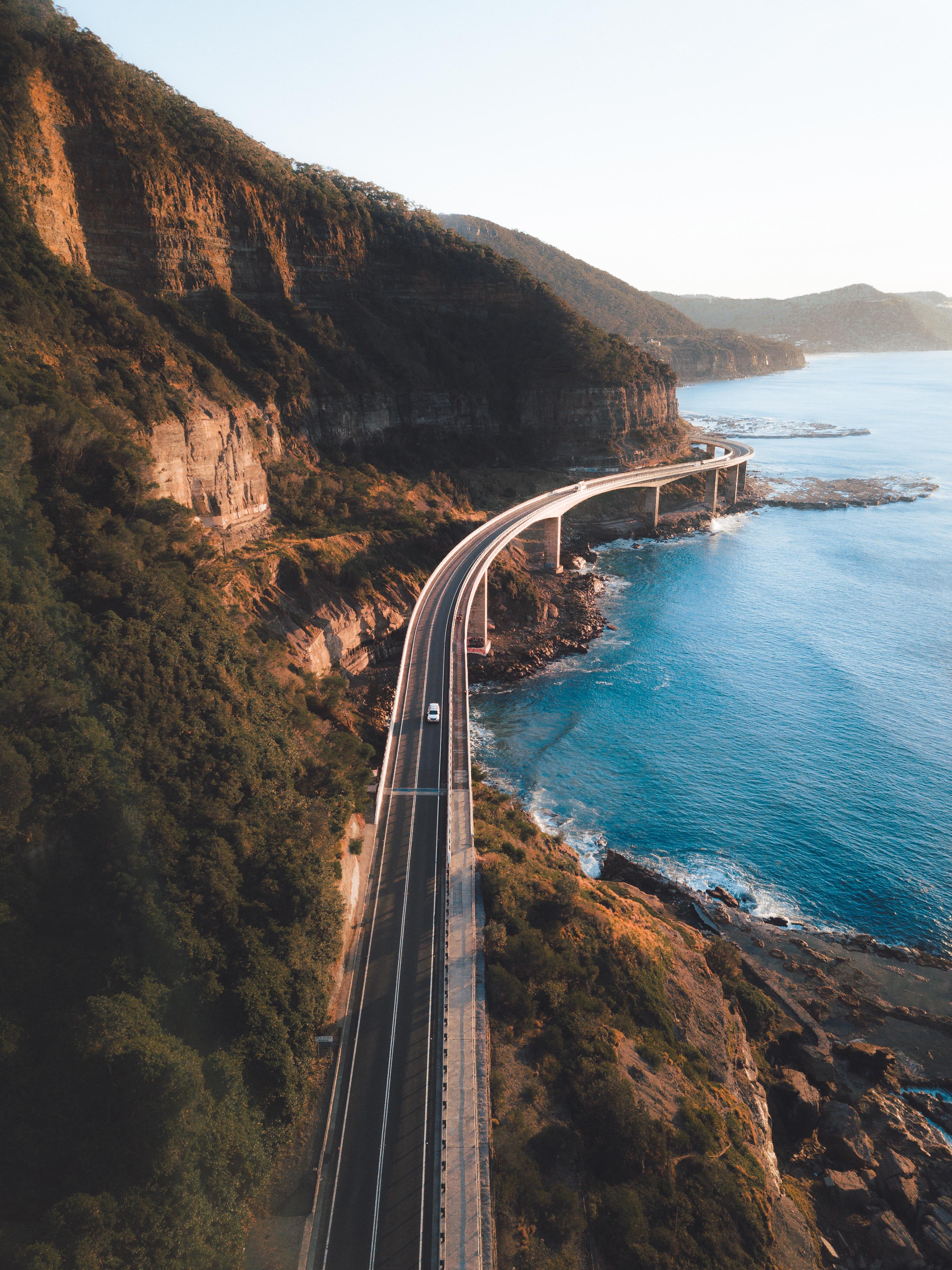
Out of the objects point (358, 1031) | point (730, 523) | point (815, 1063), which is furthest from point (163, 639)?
point (730, 523)

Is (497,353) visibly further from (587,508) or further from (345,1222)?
(345,1222)

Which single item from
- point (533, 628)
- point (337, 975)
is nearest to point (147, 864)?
point (337, 975)

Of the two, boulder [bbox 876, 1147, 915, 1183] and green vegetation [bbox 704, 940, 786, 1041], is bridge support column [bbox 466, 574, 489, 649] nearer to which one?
A: green vegetation [bbox 704, 940, 786, 1041]

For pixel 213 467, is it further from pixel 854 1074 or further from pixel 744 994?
pixel 854 1074

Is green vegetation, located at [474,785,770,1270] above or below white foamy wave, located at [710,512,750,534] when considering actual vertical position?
below

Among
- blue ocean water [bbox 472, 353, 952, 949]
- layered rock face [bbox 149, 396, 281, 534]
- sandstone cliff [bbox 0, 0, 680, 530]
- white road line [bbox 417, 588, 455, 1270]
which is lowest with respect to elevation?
blue ocean water [bbox 472, 353, 952, 949]

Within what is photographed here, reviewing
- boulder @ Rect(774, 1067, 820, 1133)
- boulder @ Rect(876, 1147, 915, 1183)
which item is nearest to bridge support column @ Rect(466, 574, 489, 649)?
boulder @ Rect(774, 1067, 820, 1133)

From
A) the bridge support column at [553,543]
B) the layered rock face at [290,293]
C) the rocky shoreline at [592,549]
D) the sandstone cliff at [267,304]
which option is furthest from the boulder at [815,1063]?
the bridge support column at [553,543]
